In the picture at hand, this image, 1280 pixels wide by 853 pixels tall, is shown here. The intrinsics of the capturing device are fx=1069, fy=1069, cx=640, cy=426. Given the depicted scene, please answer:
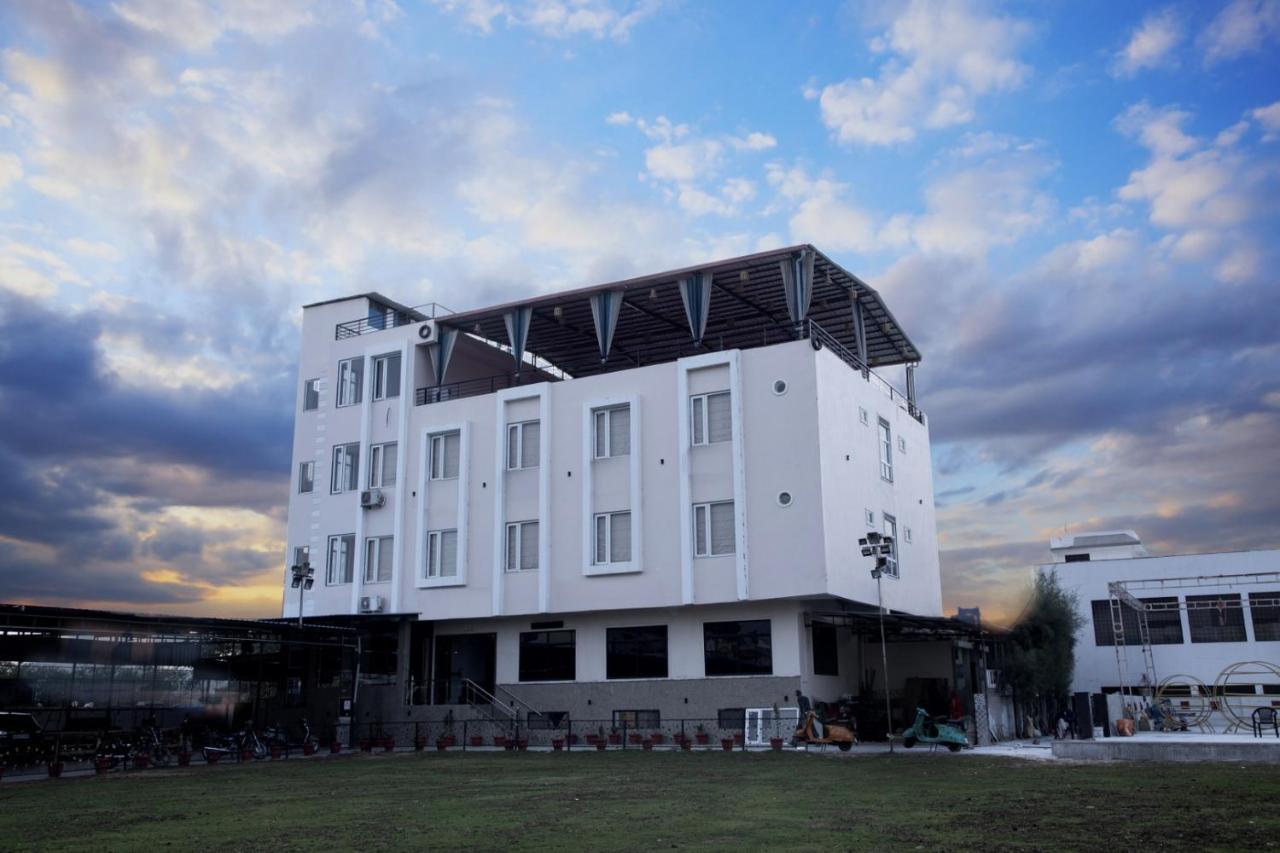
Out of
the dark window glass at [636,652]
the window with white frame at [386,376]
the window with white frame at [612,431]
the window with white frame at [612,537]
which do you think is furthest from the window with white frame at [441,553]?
the window with white frame at [612,431]

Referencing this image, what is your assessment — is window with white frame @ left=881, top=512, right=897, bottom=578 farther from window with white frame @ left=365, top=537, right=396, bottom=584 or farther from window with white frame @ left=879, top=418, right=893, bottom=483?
window with white frame @ left=365, top=537, right=396, bottom=584

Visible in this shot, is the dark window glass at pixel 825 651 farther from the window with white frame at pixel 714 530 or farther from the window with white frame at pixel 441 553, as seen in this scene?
the window with white frame at pixel 441 553

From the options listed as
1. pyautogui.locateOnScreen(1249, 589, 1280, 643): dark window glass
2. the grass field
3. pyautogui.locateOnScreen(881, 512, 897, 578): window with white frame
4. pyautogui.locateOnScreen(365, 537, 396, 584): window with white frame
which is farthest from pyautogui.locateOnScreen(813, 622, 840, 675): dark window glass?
pyautogui.locateOnScreen(1249, 589, 1280, 643): dark window glass

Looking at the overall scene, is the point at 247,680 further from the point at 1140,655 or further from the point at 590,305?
the point at 1140,655

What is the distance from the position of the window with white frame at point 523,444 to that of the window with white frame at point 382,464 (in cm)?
557

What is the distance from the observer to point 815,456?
34.2 metres

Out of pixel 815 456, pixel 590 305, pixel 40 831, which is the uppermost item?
pixel 590 305

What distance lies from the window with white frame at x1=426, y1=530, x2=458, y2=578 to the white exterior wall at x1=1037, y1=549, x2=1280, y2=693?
30604mm

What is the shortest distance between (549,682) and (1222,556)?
34978 millimetres

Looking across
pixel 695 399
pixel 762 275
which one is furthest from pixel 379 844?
pixel 762 275

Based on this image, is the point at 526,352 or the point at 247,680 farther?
the point at 526,352

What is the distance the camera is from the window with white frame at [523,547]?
39000 mm

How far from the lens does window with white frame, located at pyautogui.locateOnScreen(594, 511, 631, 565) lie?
37.1 metres

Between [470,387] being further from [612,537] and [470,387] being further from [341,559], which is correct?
[612,537]
